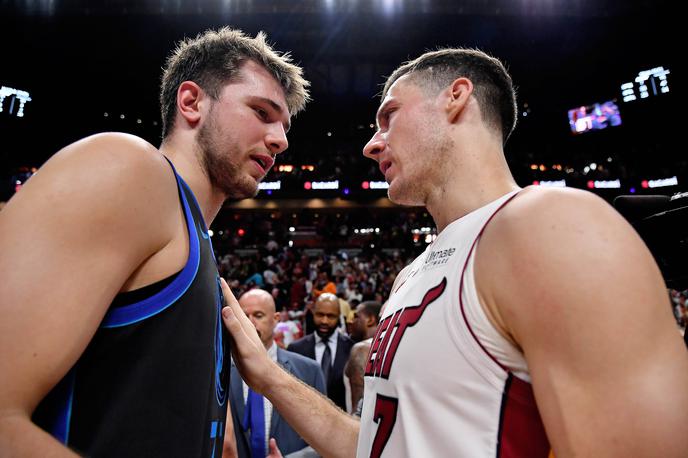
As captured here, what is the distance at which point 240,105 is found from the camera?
169cm

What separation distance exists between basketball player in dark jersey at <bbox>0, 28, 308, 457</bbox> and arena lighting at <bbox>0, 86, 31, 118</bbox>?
18.2m

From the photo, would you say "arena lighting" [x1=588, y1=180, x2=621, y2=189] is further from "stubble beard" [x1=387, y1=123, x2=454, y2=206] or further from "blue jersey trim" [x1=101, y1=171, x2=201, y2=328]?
"blue jersey trim" [x1=101, y1=171, x2=201, y2=328]

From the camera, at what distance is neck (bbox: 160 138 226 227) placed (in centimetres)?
157

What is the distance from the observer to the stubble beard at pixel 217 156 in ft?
5.29

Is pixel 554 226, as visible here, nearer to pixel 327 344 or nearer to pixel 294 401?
pixel 294 401

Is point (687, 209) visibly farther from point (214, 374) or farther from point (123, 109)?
point (123, 109)

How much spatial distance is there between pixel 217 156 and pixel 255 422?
2.42 meters

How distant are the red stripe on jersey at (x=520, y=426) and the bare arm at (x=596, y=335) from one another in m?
0.08

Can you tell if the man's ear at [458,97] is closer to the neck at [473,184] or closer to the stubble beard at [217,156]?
the neck at [473,184]

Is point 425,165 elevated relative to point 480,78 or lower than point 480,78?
lower

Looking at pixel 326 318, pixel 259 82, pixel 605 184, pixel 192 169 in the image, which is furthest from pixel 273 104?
pixel 605 184

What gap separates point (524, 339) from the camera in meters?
0.98

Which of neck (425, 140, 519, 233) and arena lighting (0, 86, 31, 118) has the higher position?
arena lighting (0, 86, 31, 118)

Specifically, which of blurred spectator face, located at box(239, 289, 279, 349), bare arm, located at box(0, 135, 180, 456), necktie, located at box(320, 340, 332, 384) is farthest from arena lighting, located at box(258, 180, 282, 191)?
bare arm, located at box(0, 135, 180, 456)
